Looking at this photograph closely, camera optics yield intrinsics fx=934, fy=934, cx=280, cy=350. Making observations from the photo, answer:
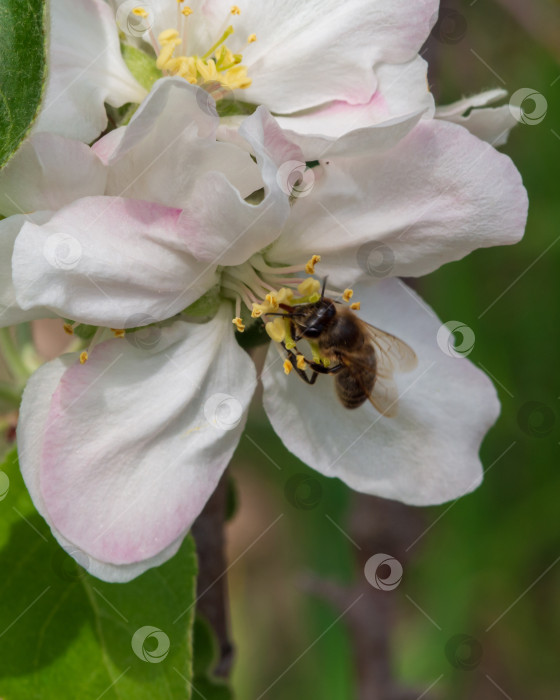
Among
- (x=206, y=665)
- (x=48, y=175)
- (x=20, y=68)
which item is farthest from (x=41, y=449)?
(x=206, y=665)

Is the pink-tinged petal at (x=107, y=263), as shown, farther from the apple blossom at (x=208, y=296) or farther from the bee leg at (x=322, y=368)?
the bee leg at (x=322, y=368)

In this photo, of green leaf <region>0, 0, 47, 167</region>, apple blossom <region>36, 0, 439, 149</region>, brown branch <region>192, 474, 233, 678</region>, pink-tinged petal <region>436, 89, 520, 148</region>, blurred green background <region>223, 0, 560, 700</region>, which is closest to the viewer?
green leaf <region>0, 0, 47, 167</region>

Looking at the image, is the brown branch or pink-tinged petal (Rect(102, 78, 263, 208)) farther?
the brown branch

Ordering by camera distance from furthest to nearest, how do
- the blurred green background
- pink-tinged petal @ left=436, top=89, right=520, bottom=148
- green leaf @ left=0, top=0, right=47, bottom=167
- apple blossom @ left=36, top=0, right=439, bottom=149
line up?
the blurred green background < pink-tinged petal @ left=436, top=89, right=520, bottom=148 < apple blossom @ left=36, top=0, right=439, bottom=149 < green leaf @ left=0, top=0, right=47, bottom=167

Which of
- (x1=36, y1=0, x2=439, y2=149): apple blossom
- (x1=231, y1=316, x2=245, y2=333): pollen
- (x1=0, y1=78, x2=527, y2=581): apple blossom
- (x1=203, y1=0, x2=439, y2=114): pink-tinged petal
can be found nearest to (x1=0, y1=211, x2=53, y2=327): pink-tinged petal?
(x1=0, y1=78, x2=527, y2=581): apple blossom

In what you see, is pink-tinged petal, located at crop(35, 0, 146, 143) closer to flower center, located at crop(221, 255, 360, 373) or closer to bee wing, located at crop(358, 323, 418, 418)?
flower center, located at crop(221, 255, 360, 373)

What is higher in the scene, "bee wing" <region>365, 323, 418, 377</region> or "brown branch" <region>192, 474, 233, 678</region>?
"bee wing" <region>365, 323, 418, 377</region>
